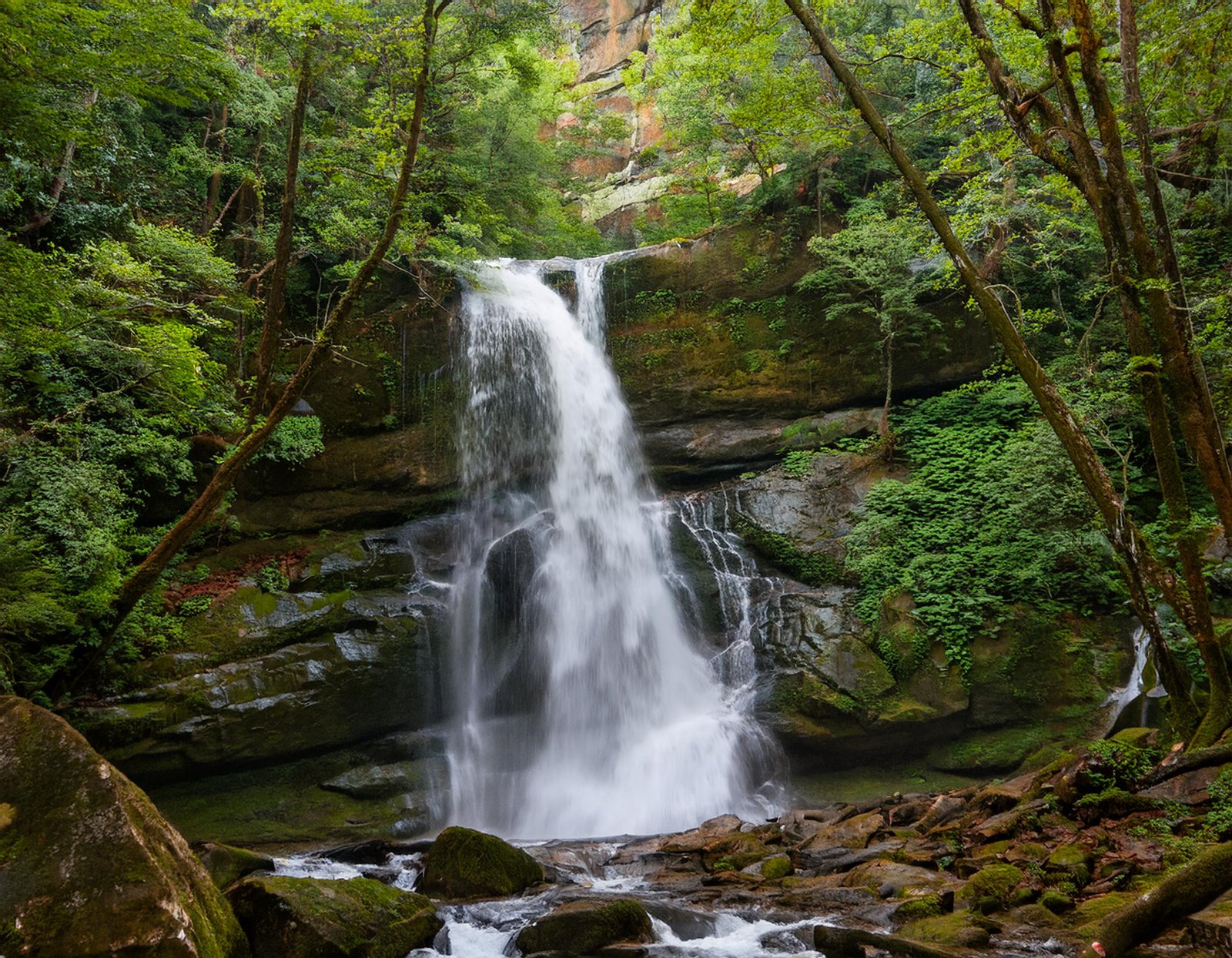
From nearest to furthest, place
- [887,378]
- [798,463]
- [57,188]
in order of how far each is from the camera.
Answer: [57,188]
[798,463]
[887,378]

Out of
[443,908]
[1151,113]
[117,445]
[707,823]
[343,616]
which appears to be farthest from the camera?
[343,616]

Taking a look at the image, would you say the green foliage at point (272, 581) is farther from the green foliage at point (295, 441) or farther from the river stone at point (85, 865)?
the river stone at point (85, 865)

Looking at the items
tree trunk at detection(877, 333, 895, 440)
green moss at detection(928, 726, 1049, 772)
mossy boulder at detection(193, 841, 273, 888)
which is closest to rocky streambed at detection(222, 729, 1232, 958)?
mossy boulder at detection(193, 841, 273, 888)

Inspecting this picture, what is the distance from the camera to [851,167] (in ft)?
51.6

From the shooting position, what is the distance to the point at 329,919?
422 centimetres

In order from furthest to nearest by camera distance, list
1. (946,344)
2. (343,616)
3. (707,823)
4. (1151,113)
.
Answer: (946,344) < (343,616) < (707,823) < (1151,113)

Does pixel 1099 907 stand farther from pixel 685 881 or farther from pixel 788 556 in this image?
pixel 788 556

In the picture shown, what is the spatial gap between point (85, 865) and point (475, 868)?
3.51m

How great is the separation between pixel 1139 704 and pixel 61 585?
11903 millimetres

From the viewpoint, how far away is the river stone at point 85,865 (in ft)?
10.2

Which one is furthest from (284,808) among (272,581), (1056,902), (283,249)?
(1056,902)

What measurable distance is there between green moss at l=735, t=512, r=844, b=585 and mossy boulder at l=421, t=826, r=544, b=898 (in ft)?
22.2

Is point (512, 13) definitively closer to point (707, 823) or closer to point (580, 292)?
point (580, 292)

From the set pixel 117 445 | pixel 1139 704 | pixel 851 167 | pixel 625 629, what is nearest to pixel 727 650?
pixel 625 629
